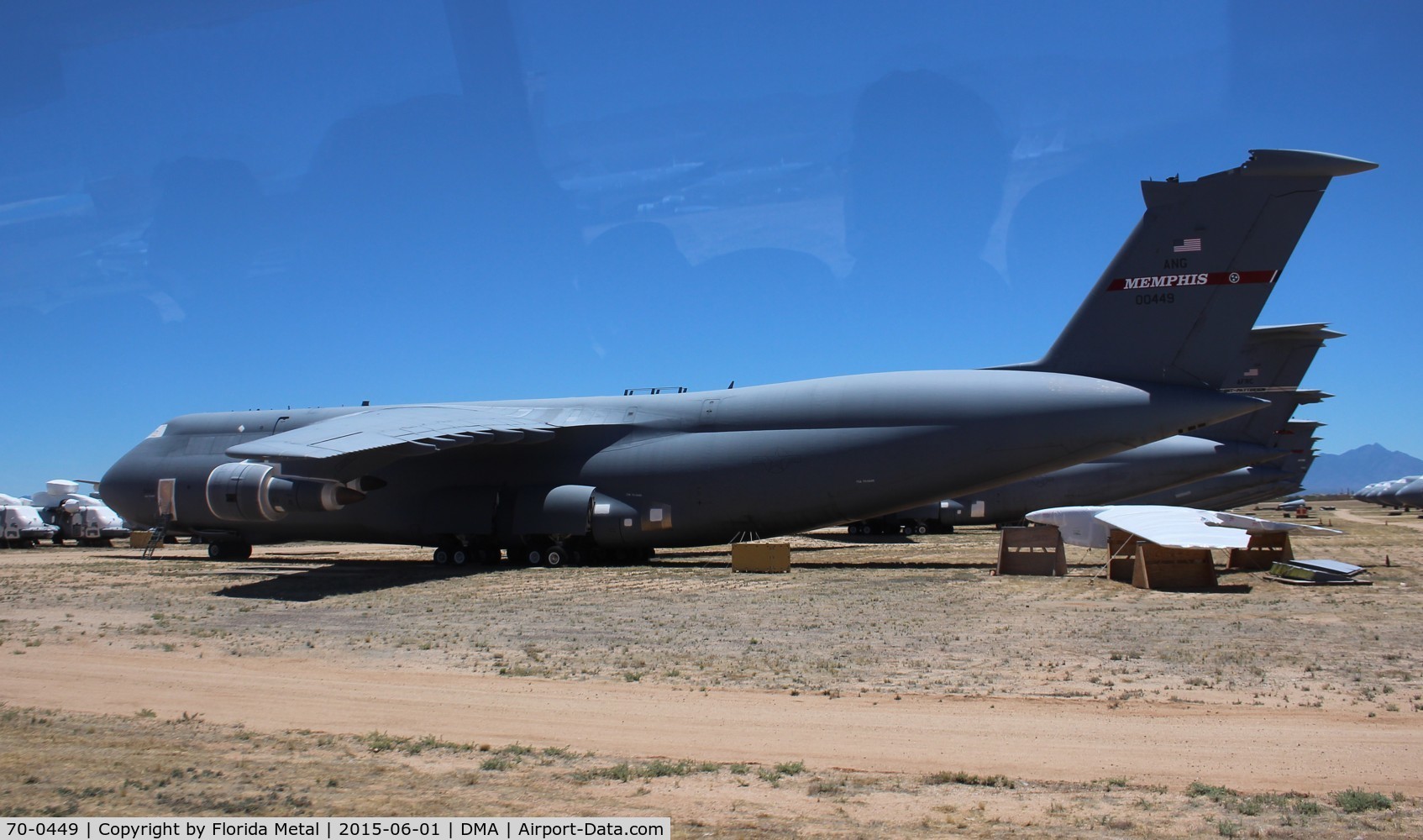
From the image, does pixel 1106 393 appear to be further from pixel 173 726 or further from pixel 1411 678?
pixel 173 726

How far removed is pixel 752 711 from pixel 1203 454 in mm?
27604

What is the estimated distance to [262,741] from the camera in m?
6.44

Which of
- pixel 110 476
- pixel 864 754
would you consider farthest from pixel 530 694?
pixel 110 476

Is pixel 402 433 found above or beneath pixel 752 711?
above

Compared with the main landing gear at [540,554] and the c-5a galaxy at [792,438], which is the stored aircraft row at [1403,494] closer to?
the c-5a galaxy at [792,438]

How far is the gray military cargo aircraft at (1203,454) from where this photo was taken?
29.5m

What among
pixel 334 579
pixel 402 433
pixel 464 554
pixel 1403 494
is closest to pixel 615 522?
pixel 464 554

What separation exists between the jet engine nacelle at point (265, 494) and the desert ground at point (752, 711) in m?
3.88

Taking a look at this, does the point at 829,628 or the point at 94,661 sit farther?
the point at 829,628

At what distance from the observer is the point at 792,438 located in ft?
66.9

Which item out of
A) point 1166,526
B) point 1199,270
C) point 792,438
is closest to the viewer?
point 1166,526

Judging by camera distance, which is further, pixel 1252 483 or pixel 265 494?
pixel 1252 483

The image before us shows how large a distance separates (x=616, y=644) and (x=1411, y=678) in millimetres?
7038

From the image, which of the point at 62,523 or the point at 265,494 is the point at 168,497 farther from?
the point at 62,523
